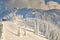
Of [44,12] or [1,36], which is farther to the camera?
[44,12]

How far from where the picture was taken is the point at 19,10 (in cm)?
278

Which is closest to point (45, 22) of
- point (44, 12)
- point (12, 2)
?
point (44, 12)

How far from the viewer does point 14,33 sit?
2711mm

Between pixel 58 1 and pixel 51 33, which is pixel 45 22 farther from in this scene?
pixel 58 1

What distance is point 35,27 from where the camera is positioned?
279 centimetres

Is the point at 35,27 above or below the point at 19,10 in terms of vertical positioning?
below

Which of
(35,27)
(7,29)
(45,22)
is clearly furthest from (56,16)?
(7,29)

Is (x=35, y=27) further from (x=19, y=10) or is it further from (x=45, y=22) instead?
(x=19, y=10)

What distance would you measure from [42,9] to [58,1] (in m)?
0.29

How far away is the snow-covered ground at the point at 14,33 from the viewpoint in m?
2.67

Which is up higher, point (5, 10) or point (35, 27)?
point (5, 10)

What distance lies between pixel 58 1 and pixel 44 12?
284 millimetres

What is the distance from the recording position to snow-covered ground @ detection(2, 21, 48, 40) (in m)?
2.67

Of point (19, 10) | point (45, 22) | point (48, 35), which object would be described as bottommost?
point (48, 35)
